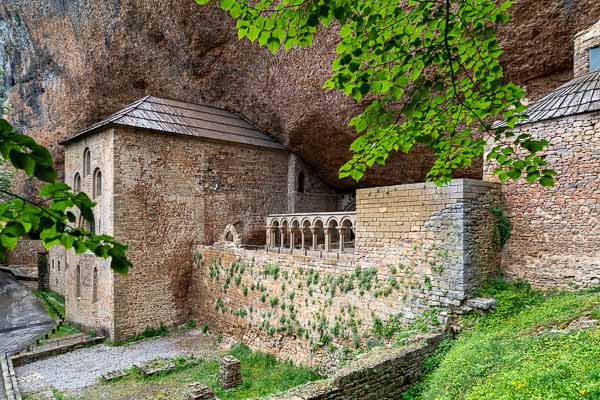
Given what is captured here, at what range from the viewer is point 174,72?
683 inches

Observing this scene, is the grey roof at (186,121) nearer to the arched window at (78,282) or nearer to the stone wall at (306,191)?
the stone wall at (306,191)

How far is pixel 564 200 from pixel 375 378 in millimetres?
5494

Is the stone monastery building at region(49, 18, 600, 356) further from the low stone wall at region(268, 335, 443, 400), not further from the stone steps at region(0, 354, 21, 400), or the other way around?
the stone steps at region(0, 354, 21, 400)

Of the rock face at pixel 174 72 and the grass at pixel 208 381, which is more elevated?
the rock face at pixel 174 72

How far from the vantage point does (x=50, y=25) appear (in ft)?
60.7

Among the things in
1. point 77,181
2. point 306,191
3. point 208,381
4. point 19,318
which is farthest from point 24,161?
point 19,318

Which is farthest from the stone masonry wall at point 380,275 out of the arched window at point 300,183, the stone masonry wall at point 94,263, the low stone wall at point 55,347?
the arched window at point 300,183

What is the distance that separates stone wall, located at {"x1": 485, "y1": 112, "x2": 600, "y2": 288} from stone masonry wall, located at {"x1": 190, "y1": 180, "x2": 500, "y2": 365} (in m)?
0.58

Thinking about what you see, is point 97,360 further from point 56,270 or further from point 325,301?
point 56,270

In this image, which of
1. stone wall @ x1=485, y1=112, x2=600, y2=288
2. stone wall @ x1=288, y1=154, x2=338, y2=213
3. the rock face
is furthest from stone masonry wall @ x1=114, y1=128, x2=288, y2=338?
stone wall @ x1=485, y1=112, x2=600, y2=288

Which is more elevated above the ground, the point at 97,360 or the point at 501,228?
the point at 501,228

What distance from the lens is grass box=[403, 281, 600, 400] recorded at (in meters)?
3.90

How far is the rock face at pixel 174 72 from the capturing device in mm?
14688

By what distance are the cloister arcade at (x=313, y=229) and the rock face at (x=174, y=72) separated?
11.8 feet
